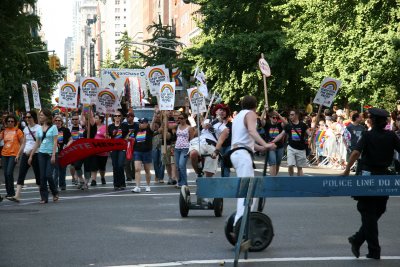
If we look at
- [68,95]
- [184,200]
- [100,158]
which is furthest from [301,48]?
[184,200]

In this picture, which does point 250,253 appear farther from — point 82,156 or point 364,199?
point 82,156

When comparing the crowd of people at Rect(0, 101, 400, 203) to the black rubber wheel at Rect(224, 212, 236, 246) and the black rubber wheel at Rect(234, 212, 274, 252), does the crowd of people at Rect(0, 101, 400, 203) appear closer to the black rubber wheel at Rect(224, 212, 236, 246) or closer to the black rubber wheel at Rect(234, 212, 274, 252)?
the black rubber wheel at Rect(224, 212, 236, 246)

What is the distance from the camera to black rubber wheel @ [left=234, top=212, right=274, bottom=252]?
1079 cm

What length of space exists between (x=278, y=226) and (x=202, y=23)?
4224 centimetres

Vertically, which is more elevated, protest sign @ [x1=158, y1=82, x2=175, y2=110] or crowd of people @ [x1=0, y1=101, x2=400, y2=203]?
protest sign @ [x1=158, y1=82, x2=175, y2=110]

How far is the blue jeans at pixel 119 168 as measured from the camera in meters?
22.2

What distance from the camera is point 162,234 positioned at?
12961 millimetres

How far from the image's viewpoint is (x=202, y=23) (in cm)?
5538

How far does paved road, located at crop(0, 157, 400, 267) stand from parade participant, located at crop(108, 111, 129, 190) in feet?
9.49

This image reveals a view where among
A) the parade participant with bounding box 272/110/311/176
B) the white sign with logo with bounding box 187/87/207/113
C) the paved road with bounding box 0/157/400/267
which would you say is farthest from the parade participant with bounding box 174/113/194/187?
the parade participant with bounding box 272/110/311/176

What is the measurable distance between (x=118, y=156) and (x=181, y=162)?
6.74ft

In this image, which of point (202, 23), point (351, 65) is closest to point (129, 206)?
point (351, 65)

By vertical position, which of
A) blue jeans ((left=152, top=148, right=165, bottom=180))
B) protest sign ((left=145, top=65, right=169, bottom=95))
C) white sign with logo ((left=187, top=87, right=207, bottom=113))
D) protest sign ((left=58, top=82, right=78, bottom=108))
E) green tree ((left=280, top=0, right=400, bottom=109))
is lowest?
blue jeans ((left=152, top=148, right=165, bottom=180))

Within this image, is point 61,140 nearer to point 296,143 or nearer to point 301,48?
point 296,143
